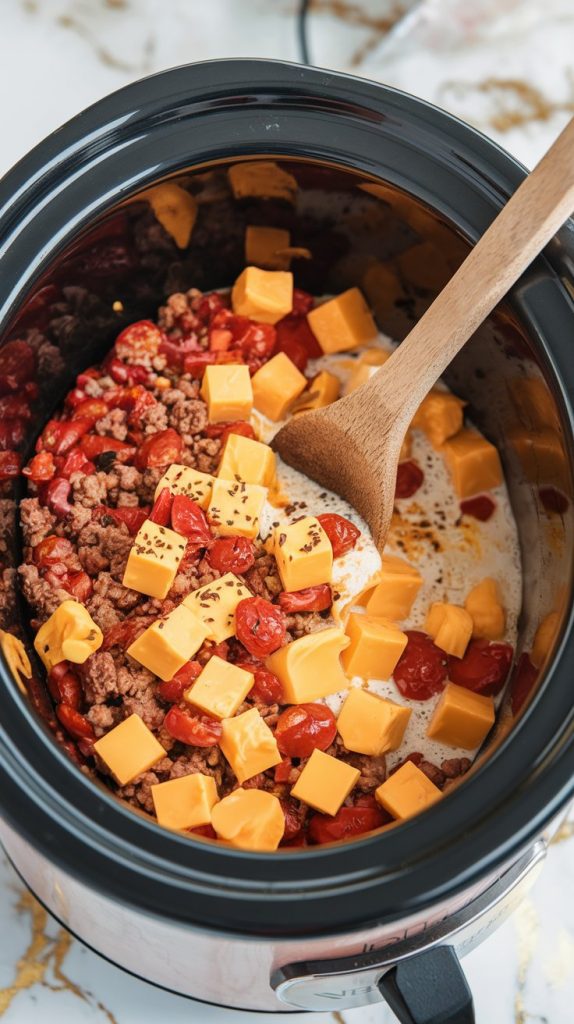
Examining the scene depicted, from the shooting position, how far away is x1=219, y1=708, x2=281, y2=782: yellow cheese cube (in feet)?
4.72

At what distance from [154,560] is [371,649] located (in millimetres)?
328

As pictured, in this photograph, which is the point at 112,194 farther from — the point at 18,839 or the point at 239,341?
the point at 18,839

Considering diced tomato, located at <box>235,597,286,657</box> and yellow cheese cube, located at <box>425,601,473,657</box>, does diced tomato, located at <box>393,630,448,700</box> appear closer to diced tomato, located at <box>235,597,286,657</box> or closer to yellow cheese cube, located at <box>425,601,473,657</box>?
yellow cheese cube, located at <box>425,601,473,657</box>

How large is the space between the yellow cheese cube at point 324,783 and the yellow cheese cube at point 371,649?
0.53ft

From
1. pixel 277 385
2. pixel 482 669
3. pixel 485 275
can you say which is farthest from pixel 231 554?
pixel 485 275

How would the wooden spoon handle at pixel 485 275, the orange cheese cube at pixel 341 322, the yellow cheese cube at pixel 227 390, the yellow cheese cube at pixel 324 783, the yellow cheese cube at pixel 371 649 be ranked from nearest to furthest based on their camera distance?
the wooden spoon handle at pixel 485 275
the yellow cheese cube at pixel 324 783
the yellow cheese cube at pixel 371 649
the yellow cheese cube at pixel 227 390
the orange cheese cube at pixel 341 322

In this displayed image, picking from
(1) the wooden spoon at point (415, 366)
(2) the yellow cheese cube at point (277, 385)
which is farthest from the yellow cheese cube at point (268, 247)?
(1) the wooden spoon at point (415, 366)

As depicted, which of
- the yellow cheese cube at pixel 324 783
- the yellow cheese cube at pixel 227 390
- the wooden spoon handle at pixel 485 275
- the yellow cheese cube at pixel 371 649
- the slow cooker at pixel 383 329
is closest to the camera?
the slow cooker at pixel 383 329

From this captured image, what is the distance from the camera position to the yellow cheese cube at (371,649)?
5.07 ft

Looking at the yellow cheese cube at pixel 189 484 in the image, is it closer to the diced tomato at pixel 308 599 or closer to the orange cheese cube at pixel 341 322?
the diced tomato at pixel 308 599

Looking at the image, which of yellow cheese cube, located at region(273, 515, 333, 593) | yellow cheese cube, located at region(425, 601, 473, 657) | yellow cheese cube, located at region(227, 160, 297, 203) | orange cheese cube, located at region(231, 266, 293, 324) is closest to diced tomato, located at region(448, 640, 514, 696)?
yellow cheese cube, located at region(425, 601, 473, 657)

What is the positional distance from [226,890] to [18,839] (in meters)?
0.25

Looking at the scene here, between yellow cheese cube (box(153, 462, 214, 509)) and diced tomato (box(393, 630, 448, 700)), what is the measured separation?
Answer: 1.20 feet

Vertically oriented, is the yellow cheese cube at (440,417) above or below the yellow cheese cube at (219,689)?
above
